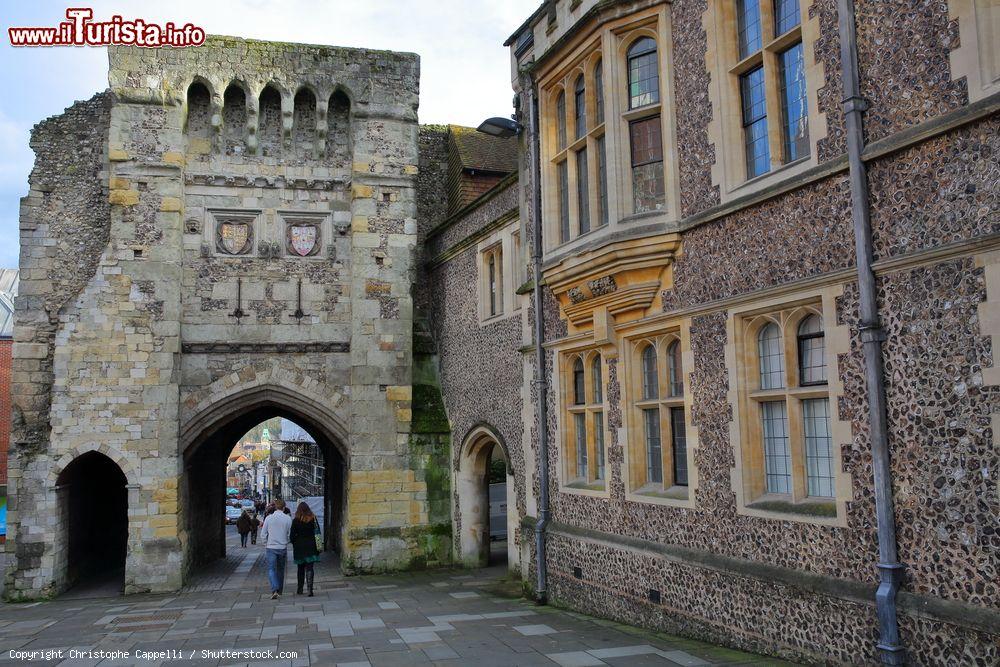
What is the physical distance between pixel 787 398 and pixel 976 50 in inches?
117

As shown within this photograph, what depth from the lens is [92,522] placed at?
57.4ft

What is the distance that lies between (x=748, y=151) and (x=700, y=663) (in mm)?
4576

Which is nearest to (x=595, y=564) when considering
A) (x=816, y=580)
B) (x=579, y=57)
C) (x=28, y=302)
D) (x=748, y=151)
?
(x=816, y=580)

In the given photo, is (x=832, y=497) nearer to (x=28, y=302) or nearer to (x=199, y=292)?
(x=199, y=292)

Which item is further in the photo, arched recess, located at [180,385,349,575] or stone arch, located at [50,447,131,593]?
arched recess, located at [180,385,349,575]

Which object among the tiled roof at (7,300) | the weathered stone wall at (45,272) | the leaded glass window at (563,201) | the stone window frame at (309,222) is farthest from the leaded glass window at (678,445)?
the tiled roof at (7,300)

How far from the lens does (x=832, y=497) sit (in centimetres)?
644

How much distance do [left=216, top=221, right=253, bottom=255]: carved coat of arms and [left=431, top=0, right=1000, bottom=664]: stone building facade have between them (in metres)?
7.33

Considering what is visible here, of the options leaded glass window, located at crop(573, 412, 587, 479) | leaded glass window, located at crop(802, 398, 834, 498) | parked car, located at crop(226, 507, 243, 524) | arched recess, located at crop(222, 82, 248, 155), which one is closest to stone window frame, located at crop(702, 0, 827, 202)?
leaded glass window, located at crop(802, 398, 834, 498)

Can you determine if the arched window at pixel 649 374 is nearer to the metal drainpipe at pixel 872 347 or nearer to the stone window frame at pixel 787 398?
the stone window frame at pixel 787 398

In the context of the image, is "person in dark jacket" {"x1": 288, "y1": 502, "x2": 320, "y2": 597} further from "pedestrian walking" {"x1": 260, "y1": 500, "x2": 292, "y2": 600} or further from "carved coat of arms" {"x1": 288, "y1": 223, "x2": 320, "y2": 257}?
"carved coat of arms" {"x1": 288, "y1": 223, "x2": 320, "y2": 257}

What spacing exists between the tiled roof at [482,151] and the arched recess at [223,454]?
21.7 feet

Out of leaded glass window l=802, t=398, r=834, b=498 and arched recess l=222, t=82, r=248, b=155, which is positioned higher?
arched recess l=222, t=82, r=248, b=155

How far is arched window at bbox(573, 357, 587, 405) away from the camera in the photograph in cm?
1046
